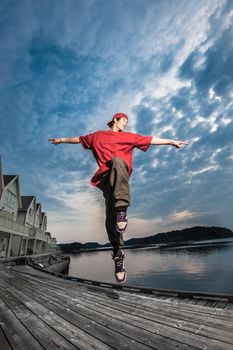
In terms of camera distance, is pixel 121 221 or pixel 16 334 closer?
pixel 16 334

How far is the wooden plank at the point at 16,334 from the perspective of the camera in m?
2.11

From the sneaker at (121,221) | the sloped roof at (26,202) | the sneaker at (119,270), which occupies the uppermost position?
the sloped roof at (26,202)

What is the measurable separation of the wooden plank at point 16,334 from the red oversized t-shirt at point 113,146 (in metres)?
2.14

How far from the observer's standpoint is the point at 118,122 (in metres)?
3.93

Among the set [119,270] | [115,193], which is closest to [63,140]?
[115,193]

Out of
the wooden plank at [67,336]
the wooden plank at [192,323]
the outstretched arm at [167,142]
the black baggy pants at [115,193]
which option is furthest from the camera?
the outstretched arm at [167,142]

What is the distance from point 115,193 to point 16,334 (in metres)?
2.00

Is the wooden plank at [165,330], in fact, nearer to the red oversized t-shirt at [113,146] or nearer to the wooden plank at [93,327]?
the wooden plank at [93,327]

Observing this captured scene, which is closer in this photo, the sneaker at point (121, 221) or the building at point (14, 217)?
the sneaker at point (121, 221)

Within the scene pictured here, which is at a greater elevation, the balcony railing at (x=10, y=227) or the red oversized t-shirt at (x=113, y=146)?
the balcony railing at (x=10, y=227)

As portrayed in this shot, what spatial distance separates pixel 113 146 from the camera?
356 cm

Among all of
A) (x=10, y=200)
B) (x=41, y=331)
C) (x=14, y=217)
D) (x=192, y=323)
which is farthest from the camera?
(x=10, y=200)

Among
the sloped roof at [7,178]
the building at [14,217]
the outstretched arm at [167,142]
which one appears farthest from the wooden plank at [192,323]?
the sloped roof at [7,178]

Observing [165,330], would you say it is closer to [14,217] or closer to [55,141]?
[55,141]
